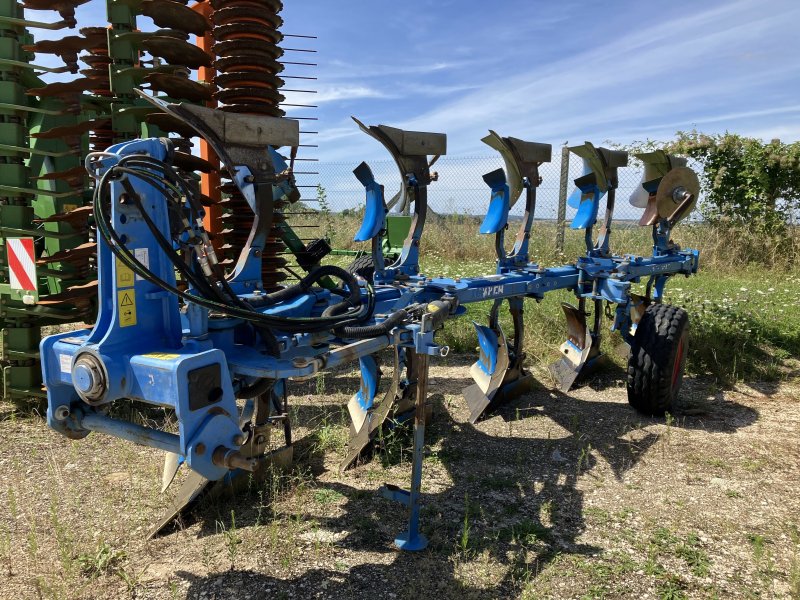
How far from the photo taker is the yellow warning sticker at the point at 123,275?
2.14 m

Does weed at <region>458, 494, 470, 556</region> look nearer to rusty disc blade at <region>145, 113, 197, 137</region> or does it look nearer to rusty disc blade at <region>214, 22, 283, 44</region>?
rusty disc blade at <region>145, 113, 197, 137</region>

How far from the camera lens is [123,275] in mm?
2154

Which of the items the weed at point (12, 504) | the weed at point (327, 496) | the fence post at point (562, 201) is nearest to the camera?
the weed at point (12, 504)

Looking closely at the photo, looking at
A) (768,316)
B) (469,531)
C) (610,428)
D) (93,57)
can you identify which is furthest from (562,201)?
(469,531)

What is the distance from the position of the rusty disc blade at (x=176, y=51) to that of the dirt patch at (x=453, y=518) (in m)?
2.54

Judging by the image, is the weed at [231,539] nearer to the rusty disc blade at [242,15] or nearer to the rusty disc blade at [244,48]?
the rusty disc blade at [244,48]

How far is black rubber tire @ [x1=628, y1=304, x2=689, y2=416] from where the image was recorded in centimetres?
429

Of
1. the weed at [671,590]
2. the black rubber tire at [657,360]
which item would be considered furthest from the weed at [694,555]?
the black rubber tire at [657,360]

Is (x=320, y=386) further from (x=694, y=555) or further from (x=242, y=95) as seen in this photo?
(x=694, y=555)

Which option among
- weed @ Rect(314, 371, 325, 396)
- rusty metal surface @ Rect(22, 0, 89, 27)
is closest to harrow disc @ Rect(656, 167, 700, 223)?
weed @ Rect(314, 371, 325, 396)

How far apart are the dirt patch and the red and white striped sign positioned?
3.11 feet

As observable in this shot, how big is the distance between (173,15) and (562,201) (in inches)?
291

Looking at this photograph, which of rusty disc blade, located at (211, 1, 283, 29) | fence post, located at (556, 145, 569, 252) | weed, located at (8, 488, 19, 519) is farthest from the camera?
fence post, located at (556, 145, 569, 252)

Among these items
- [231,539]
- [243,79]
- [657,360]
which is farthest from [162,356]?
[657,360]
